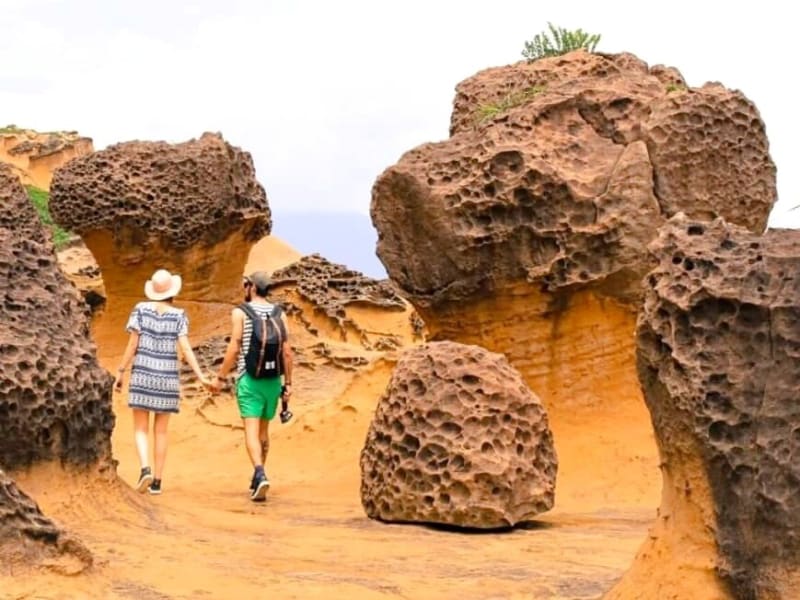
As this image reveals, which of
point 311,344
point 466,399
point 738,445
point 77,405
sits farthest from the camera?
point 311,344

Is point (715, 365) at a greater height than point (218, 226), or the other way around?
point (218, 226)

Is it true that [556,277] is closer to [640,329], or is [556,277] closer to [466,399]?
[466,399]

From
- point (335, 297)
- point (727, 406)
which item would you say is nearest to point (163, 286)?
point (727, 406)

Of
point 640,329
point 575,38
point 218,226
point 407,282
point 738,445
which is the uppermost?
point 575,38

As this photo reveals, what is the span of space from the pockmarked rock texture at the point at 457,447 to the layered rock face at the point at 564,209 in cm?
187

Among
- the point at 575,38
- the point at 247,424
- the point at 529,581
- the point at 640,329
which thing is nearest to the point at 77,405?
the point at 247,424

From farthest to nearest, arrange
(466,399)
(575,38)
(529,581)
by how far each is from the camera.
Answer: (575,38) → (466,399) → (529,581)

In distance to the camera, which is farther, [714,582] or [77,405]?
[77,405]

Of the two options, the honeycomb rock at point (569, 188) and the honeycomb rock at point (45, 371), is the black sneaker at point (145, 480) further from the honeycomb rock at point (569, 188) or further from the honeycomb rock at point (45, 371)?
the honeycomb rock at point (569, 188)

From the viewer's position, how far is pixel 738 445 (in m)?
4.05

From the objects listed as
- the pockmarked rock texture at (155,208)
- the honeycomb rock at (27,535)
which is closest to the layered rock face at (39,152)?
the pockmarked rock texture at (155,208)

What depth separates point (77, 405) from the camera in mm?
6047

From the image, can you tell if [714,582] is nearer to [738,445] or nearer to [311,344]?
[738,445]

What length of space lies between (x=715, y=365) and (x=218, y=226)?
936 cm
